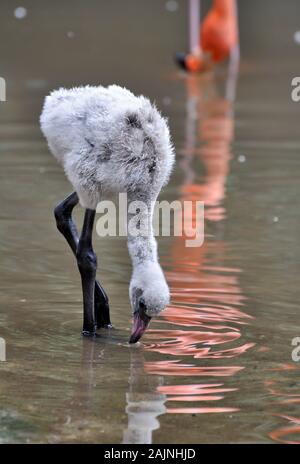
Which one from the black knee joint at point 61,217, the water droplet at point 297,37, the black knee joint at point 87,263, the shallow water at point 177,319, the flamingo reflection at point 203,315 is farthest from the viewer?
the water droplet at point 297,37

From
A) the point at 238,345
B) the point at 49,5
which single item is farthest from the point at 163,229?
the point at 49,5

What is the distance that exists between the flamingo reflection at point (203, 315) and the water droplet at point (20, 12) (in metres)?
11.4

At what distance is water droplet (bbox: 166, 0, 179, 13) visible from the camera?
23195mm

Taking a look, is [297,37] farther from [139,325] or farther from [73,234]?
[139,325]

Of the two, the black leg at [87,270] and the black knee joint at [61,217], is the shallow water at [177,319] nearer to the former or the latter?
the black leg at [87,270]

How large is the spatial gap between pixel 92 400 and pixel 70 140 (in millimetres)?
1487

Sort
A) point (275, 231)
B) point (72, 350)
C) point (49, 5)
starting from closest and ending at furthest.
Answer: point (72, 350) < point (275, 231) < point (49, 5)

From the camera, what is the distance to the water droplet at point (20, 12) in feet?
71.0

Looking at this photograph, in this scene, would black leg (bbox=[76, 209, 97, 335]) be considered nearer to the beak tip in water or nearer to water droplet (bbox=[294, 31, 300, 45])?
the beak tip in water

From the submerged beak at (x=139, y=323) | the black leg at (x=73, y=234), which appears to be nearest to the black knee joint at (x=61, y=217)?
the black leg at (x=73, y=234)

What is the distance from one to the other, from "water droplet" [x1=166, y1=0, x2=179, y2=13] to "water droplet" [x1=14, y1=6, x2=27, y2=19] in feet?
9.35

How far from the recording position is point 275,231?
346 inches

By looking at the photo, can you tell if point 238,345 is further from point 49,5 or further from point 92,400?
point 49,5

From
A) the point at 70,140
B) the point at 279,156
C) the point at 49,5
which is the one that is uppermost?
the point at 49,5
